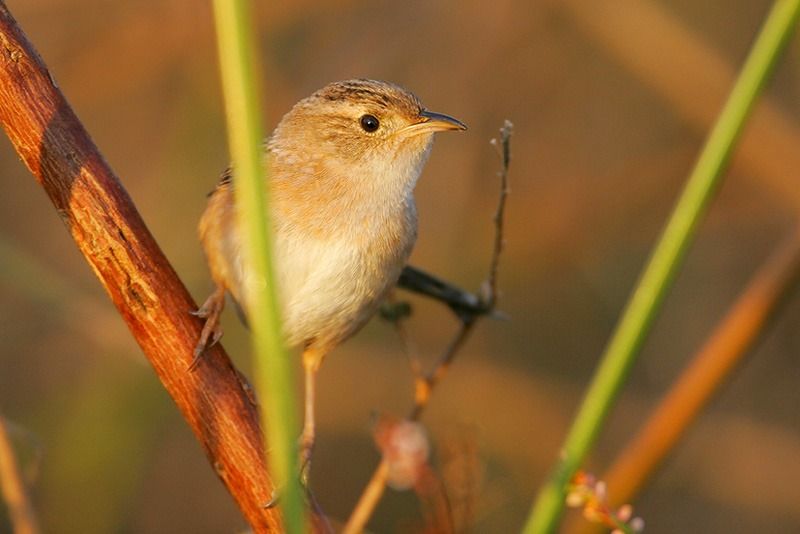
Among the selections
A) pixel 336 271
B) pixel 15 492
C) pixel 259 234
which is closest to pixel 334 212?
pixel 336 271

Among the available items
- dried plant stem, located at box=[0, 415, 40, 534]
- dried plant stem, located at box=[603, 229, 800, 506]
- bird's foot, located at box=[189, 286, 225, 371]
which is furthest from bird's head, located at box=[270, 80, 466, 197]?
dried plant stem, located at box=[0, 415, 40, 534]

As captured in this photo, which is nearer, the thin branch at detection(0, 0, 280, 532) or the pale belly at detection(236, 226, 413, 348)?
the thin branch at detection(0, 0, 280, 532)

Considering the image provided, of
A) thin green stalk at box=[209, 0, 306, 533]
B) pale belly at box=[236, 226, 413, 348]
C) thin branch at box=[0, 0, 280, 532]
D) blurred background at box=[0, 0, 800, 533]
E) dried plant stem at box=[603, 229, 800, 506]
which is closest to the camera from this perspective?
thin green stalk at box=[209, 0, 306, 533]

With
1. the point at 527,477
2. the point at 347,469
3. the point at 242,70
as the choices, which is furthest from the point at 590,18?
the point at 242,70

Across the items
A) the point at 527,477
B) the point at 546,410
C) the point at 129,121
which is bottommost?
the point at 527,477

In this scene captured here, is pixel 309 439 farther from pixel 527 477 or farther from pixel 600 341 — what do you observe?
pixel 600 341

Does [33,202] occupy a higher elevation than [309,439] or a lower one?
lower

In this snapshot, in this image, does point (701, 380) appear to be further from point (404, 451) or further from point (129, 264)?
point (129, 264)

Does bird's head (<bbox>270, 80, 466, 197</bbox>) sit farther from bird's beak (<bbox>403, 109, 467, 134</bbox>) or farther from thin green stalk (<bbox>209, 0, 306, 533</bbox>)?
thin green stalk (<bbox>209, 0, 306, 533</bbox>)
